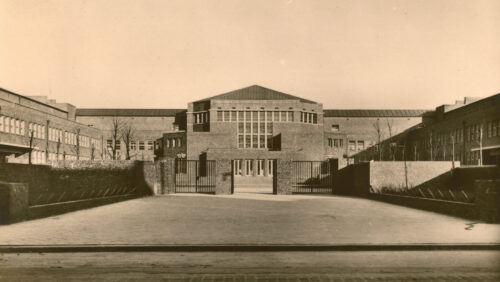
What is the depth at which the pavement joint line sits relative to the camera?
9766mm

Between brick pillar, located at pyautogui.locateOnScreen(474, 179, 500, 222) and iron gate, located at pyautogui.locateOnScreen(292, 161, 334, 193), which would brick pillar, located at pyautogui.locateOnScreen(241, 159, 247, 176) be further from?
brick pillar, located at pyautogui.locateOnScreen(474, 179, 500, 222)

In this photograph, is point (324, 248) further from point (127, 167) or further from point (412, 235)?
point (127, 167)

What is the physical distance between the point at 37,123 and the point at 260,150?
27.0 meters

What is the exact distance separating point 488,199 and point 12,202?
13.5 m

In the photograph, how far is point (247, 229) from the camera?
12.5 meters

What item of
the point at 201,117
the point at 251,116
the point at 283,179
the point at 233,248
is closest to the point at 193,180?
the point at 251,116

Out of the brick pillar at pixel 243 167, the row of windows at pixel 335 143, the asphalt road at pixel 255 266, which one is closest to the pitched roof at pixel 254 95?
the row of windows at pixel 335 143

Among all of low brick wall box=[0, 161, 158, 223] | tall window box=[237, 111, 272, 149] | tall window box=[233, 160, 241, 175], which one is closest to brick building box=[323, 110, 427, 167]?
tall window box=[237, 111, 272, 149]

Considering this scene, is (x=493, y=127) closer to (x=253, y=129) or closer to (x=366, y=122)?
(x=253, y=129)

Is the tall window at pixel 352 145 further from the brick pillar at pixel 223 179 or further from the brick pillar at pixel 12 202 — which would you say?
the brick pillar at pixel 12 202

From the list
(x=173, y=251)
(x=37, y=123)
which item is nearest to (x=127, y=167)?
(x=173, y=251)

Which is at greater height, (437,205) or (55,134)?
(55,134)

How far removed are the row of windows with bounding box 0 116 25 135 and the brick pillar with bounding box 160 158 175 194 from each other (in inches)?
975

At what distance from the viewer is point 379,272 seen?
25.5 ft
